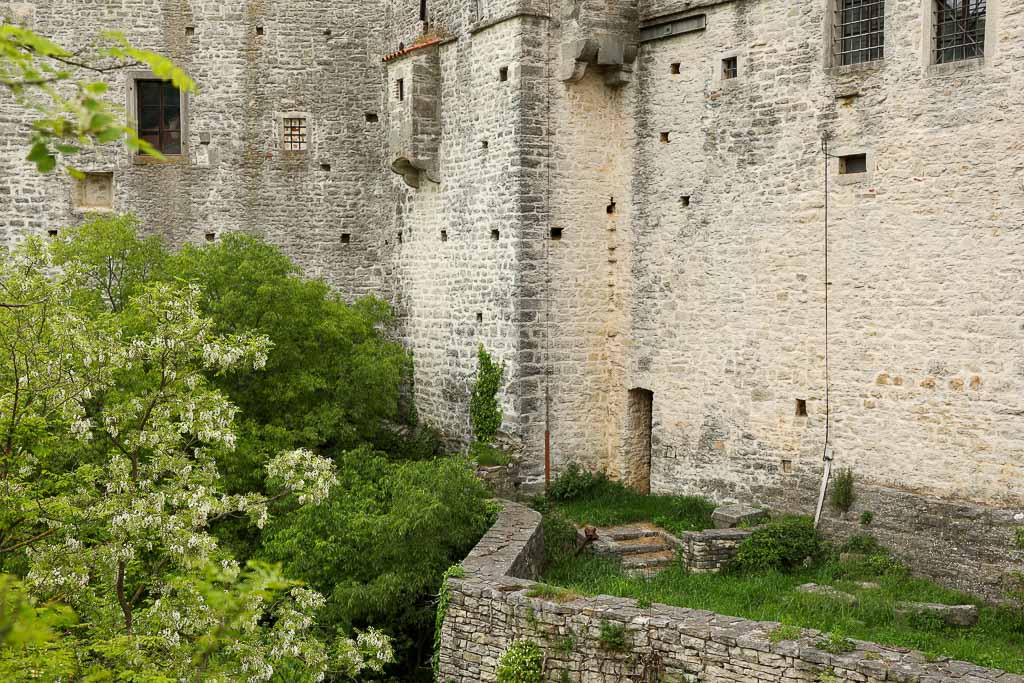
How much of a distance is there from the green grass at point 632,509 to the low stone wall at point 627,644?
2.92 meters

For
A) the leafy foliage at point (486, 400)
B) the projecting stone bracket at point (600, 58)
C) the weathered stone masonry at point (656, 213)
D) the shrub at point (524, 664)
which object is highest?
the projecting stone bracket at point (600, 58)

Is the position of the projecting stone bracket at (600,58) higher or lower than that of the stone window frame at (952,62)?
higher

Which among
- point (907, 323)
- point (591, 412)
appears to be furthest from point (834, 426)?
point (591, 412)

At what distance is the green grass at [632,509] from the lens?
16.4m

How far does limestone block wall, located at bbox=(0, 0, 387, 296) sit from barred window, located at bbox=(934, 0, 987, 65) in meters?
11.3

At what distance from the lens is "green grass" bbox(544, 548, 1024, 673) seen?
11367mm

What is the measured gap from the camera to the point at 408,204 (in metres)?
21.1

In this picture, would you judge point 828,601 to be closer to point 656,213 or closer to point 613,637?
point 613,637

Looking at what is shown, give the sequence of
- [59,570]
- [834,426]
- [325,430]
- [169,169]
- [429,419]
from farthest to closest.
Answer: [169,169] < [429,419] < [325,430] < [834,426] < [59,570]

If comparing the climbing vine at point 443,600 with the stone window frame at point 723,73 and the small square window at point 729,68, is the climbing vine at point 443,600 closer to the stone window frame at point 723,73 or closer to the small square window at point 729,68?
the stone window frame at point 723,73

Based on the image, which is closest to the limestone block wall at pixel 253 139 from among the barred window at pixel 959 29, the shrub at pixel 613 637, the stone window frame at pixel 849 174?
the stone window frame at pixel 849 174

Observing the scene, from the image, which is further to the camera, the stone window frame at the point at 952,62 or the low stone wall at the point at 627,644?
the stone window frame at the point at 952,62

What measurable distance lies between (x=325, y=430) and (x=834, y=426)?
25.2ft

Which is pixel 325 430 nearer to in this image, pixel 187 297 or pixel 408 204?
Answer: pixel 408 204
